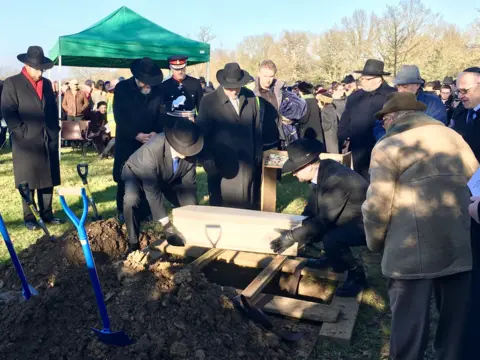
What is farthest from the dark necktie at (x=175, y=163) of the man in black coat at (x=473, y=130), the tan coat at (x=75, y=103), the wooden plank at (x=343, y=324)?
the tan coat at (x=75, y=103)

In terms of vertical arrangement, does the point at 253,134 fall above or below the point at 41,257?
above

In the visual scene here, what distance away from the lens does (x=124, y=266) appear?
3.81m

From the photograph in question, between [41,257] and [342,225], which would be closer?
[342,225]

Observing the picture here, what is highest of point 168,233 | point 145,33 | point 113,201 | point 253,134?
point 145,33

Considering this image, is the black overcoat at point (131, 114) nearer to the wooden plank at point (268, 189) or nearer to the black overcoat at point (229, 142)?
the black overcoat at point (229, 142)

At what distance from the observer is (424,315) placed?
2.69m

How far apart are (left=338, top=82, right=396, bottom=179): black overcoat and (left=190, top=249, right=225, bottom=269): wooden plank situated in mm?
2300

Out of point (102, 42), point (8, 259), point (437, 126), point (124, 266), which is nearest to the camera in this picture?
point (437, 126)

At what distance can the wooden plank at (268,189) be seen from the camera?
21.4ft

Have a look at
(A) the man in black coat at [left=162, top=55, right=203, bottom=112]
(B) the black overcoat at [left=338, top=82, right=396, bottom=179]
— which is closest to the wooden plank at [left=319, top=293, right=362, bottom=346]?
(B) the black overcoat at [left=338, top=82, right=396, bottom=179]

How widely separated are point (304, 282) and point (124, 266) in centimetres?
176

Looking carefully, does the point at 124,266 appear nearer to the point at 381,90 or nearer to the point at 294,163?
the point at 294,163

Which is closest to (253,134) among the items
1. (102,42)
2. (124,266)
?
(124,266)

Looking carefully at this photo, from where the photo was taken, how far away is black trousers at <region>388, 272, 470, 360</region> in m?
2.69
